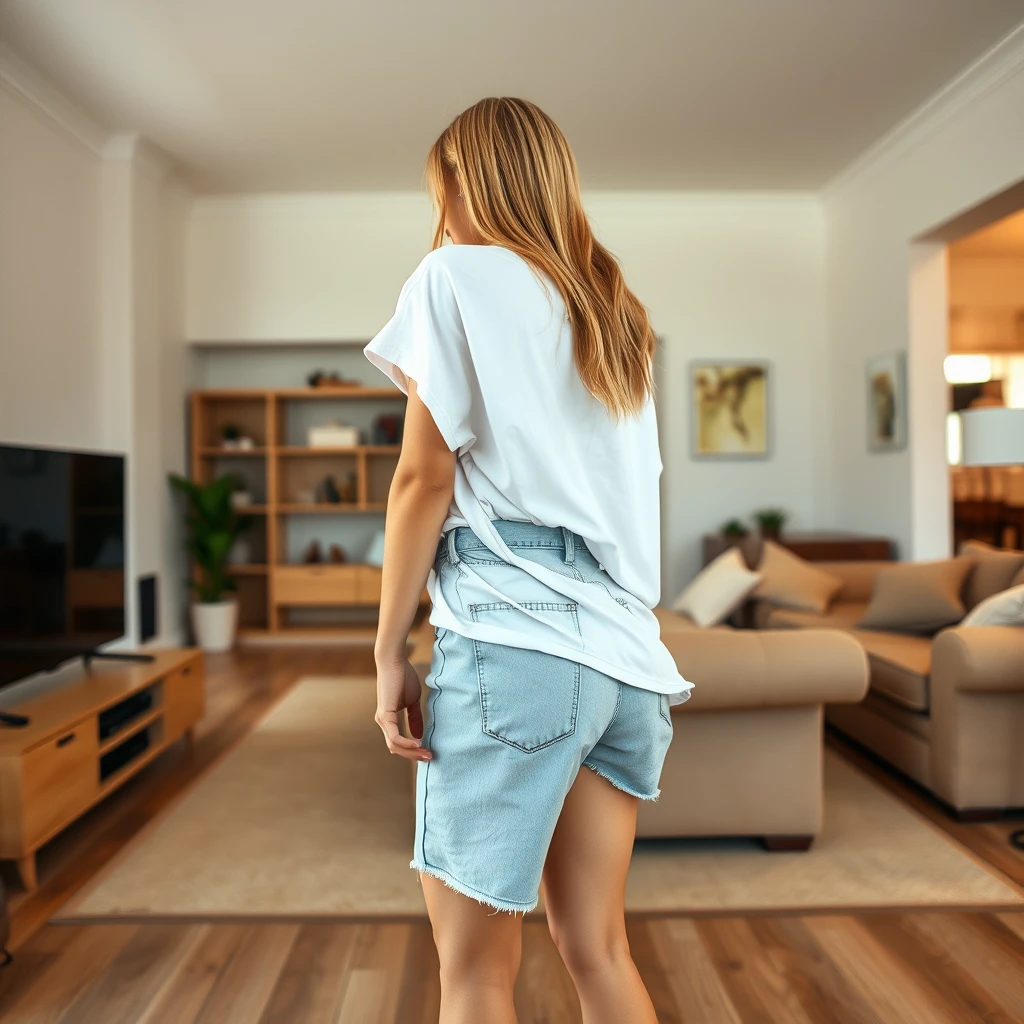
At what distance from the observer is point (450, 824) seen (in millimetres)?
973

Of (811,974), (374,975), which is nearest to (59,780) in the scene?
(374,975)

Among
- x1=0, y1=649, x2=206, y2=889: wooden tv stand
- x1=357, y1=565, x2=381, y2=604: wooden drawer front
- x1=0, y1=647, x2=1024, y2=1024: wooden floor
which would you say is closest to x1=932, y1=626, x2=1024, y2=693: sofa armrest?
x1=0, y1=647, x2=1024, y2=1024: wooden floor

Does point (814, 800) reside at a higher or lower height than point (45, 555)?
lower

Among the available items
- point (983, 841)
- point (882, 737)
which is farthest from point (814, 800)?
point (882, 737)

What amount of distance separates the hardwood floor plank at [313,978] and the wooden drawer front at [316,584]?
4.42 m

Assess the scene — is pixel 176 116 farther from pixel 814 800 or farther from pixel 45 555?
pixel 814 800

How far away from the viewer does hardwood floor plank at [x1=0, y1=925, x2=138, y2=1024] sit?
185 centimetres

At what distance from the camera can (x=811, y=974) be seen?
1.98m

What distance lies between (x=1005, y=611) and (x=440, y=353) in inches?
106

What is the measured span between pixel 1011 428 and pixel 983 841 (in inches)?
50.2

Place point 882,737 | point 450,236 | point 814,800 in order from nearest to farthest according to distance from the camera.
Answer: point 450,236
point 814,800
point 882,737

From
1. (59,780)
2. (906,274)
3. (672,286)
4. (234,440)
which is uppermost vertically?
(672,286)

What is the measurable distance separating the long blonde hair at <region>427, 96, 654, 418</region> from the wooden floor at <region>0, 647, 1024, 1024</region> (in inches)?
55.0

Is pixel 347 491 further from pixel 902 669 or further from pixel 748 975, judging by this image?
pixel 748 975
